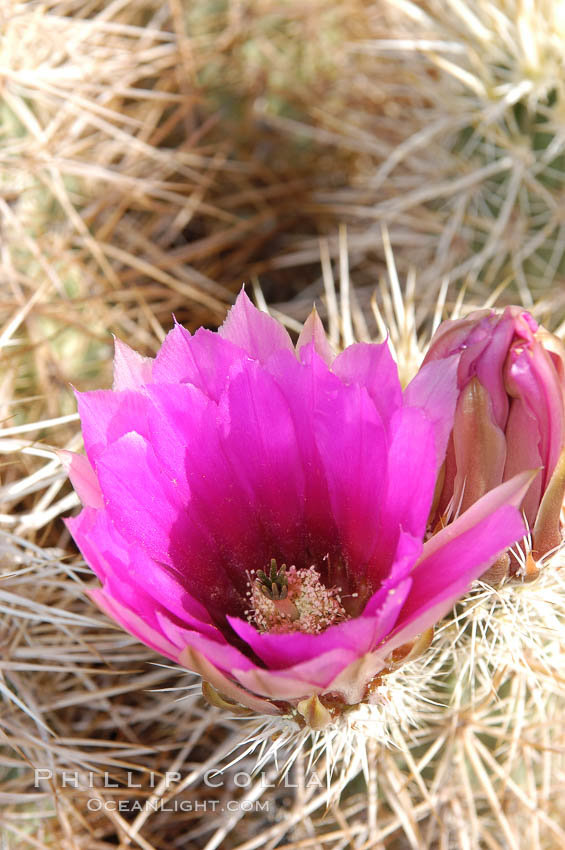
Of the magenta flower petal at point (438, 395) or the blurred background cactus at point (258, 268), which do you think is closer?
the magenta flower petal at point (438, 395)

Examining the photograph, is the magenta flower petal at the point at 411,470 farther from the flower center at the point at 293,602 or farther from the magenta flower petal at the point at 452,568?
the flower center at the point at 293,602

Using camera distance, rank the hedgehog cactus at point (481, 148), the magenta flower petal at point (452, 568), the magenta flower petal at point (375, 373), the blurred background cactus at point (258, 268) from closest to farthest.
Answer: the magenta flower petal at point (452, 568)
the magenta flower petal at point (375, 373)
the blurred background cactus at point (258, 268)
the hedgehog cactus at point (481, 148)

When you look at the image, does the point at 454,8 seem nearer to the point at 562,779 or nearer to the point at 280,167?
the point at 280,167

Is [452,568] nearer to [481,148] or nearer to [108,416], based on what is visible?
[108,416]

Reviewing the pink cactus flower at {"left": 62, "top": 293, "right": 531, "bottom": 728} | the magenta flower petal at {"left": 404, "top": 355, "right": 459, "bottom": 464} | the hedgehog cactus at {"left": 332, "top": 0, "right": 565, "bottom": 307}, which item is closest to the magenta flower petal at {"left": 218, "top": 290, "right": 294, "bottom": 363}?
the pink cactus flower at {"left": 62, "top": 293, "right": 531, "bottom": 728}

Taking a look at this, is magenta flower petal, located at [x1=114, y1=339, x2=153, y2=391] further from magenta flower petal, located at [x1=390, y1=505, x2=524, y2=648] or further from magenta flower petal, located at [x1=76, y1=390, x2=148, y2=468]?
magenta flower petal, located at [x1=390, y1=505, x2=524, y2=648]

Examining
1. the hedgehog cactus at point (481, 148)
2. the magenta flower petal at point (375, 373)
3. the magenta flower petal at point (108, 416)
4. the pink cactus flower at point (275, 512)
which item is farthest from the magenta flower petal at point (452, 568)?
the hedgehog cactus at point (481, 148)

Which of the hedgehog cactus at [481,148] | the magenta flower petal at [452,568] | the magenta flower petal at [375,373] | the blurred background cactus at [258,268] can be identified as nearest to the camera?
the magenta flower petal at [452,568]

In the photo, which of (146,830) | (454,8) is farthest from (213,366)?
(454,8)
